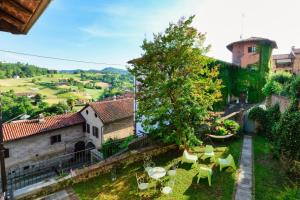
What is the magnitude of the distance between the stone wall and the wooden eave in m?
A: 8.49

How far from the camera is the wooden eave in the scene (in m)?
1.89

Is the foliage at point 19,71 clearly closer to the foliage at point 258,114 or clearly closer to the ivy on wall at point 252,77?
the ivy on wall at point 252,77

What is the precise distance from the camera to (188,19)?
11.4 metres

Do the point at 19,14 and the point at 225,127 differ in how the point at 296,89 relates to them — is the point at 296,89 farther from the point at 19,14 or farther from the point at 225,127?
the point at 19,14

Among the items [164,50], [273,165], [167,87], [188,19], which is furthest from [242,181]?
[188,19]

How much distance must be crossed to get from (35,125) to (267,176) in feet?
77.6

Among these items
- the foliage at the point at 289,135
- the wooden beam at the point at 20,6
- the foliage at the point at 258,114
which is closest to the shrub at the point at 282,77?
the foliage at the point at 258,114

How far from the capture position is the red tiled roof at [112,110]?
24000 millimetres

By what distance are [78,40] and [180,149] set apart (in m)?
20.7

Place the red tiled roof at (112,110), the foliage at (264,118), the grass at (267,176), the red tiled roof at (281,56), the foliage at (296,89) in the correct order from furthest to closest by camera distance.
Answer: the red tiled roof at (281,56)
the red tiled roof at (112,110)
the foliage at (264,118)
the foliage at (296,89)
the grass at (267,176)

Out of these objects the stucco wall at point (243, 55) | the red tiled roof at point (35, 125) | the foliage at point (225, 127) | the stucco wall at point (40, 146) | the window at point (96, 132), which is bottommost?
the stucco wall at point (40, 146)

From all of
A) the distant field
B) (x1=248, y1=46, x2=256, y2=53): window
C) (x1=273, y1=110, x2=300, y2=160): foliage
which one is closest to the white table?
(x1=273, y1=110, x2=300, y2=160): foliage

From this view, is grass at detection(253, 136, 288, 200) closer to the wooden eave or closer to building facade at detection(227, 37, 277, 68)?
the wooden eave

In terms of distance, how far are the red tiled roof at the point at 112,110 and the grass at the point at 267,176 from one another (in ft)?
51.0
